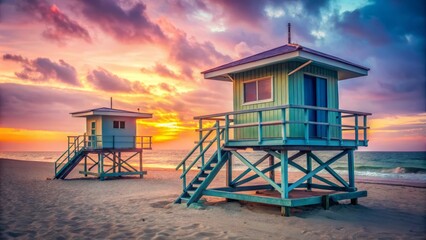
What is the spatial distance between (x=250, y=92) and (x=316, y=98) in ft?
7.60

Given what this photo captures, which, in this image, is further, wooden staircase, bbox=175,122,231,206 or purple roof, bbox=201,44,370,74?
wooden staircase, bbox=175,122,231,206

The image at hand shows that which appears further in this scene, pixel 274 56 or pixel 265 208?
pixel 265 208

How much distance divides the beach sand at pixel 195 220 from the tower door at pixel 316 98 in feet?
8.75

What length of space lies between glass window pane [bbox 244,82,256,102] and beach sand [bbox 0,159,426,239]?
3777mm

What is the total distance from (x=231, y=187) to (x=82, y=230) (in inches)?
261

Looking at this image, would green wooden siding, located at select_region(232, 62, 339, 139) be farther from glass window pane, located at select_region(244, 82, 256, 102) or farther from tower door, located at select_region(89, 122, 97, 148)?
tower door, located at select_region(89, 122, 97, 148)

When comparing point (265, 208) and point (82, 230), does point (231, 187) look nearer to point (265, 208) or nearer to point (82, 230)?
point (265, 208)

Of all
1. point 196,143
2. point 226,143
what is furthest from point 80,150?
point 226,143

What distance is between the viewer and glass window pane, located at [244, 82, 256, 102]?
13664 mm

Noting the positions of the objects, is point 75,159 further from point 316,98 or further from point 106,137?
point 316,98

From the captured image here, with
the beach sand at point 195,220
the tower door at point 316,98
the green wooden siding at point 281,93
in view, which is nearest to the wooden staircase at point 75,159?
the beach sand at point 195,220

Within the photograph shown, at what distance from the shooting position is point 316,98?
13414 millimetres

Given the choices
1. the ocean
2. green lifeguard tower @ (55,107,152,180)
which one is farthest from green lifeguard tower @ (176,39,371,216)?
the ocean

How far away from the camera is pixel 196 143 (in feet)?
49.5
